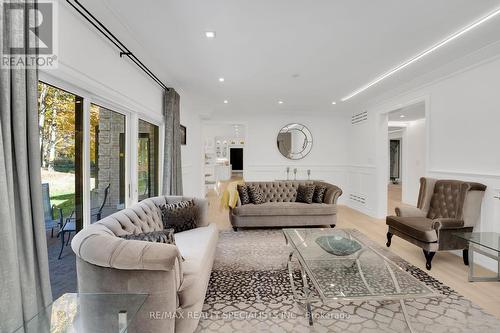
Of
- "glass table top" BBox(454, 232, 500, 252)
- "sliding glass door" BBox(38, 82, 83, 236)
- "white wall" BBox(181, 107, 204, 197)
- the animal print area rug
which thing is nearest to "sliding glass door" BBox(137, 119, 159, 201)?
"white wall" BBox(181, 107, 204, 197)

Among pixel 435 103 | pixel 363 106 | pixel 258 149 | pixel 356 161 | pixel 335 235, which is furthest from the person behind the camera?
pixel 258 149

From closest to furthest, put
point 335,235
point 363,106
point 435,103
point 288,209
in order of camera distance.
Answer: point 335,235 < point 435,103 < point 288,209 < point 363,106

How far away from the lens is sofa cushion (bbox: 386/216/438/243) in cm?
295

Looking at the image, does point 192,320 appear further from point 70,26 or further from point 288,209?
point 288,209

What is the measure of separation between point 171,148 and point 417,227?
3823 millimetres

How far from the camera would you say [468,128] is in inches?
131

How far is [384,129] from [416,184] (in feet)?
7.99

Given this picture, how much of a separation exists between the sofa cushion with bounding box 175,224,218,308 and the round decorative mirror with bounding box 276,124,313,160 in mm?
4435

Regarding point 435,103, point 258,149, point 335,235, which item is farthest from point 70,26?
point 258,149

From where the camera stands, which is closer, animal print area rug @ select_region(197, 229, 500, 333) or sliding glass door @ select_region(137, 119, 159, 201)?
animal print area rug @ select_region(197, 229, 500, 333)

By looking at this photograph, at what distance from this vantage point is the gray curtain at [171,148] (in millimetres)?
4211

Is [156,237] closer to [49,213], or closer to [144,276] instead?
[144,276]

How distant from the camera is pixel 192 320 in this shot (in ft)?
5.90

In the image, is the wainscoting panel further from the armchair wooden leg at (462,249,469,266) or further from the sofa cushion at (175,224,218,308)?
the sofa cushion at (175,224,218,308)
